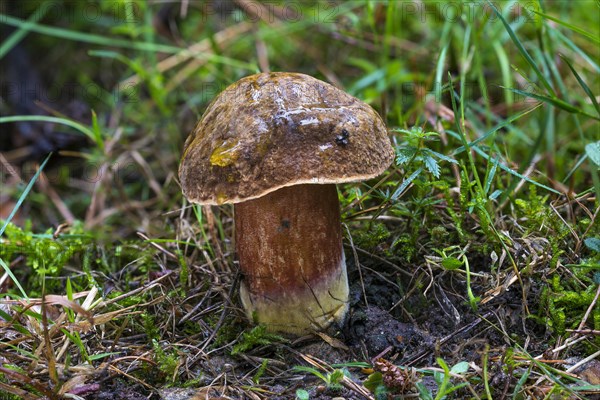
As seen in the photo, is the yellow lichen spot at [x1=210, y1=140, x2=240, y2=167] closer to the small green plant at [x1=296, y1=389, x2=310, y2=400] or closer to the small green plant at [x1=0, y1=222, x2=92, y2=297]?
the small green plant at [x1=296, y1=389, x2=310, y2=400]

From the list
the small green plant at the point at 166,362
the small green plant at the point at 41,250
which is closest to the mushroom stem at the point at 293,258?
the small green plant at the point at 166,362

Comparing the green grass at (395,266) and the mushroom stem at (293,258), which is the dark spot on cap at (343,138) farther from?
the green grass at (395,266)

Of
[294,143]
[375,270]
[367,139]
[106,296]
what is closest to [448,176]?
[375,270]

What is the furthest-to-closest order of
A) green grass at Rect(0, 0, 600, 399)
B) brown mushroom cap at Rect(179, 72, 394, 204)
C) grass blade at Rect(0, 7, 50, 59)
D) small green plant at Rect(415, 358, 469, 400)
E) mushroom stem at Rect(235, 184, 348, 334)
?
1. grass blade at Rect(0, 7, 50, 59)
2. mushroom stem at Rect(235, 184, 348, 334)
3. green grass at Rect(0, 0, 600, 399)
4. brown mushroom cap at Rect(179, 72, 394, 204)
5. small green plant at Rect(415, 358, 469, 400)

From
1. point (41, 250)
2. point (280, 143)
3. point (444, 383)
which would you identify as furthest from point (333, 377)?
point (41, 250)

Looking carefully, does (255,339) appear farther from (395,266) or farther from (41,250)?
(41,250)

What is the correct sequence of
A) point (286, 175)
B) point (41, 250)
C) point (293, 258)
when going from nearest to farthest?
point (286, 175) → point (293, 258) → point (41, 250)

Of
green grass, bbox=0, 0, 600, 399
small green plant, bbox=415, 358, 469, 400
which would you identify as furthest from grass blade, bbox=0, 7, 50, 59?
small green plant, bbox=415, 358, 469, 400

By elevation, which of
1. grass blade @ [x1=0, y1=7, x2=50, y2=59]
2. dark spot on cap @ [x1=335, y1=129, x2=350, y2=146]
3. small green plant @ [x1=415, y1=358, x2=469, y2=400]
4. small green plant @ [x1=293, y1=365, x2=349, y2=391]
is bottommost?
small green plant @ [x1=293, y1=365, x2=349, y2=391]
